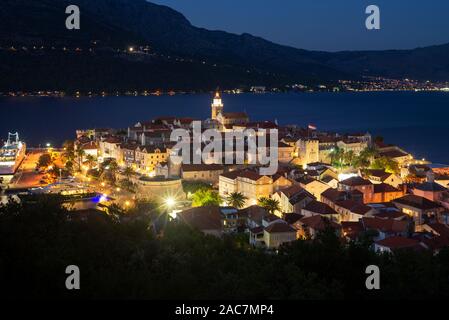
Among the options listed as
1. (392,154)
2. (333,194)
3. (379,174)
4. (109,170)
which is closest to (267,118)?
(392,154)

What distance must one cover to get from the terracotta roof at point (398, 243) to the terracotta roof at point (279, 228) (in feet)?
7.67

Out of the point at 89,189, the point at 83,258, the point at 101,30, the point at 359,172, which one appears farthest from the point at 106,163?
the point at 101,30

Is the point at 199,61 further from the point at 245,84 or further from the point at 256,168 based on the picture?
the point at 256,168

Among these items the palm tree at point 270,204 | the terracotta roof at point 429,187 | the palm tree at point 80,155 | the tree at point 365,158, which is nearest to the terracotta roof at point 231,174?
the palm tree at point 270,204

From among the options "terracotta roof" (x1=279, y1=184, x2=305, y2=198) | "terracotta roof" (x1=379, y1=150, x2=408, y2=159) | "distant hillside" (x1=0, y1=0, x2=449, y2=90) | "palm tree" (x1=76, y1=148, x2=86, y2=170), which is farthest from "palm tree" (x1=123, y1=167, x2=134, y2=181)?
"distant hillside" (x1=0, y1=0, x2=449, y2=90)

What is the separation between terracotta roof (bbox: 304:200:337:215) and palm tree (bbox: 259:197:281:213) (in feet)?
3.47

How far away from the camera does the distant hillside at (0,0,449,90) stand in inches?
3794

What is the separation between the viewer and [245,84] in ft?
399

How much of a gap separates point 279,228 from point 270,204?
10.3ft

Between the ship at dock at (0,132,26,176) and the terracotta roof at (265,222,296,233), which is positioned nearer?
the terracotta roof at (265,222,296,233)

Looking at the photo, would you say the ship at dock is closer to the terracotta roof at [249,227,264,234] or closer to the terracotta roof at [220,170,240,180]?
the terracotta roof at [220,170,240,180]

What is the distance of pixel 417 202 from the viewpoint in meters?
18.3

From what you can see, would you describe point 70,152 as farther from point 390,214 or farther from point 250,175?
point 390,214

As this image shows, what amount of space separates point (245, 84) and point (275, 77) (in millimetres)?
13072
